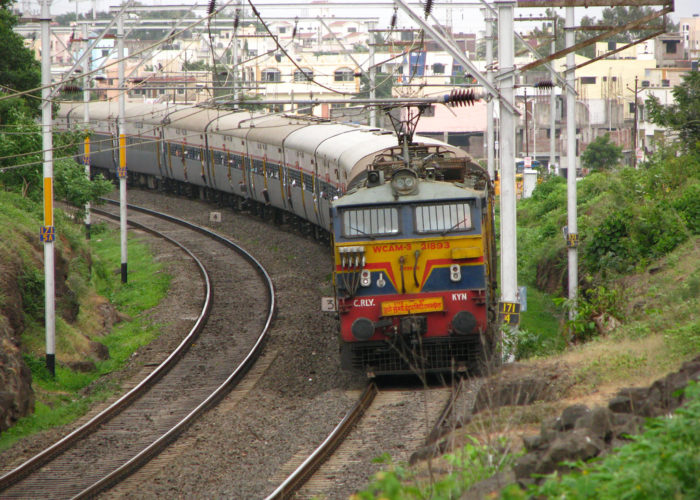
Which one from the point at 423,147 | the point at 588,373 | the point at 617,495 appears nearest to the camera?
the point at 617,495

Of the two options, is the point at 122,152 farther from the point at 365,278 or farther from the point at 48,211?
the point at 365,278

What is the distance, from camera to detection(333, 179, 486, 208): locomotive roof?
13.6m

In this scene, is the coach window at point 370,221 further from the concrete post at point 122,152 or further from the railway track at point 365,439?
the concrete post at point 122,152

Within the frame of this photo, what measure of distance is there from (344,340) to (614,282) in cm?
670

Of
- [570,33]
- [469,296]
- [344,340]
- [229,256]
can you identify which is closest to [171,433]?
[344,340]

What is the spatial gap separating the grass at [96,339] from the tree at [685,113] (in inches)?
551

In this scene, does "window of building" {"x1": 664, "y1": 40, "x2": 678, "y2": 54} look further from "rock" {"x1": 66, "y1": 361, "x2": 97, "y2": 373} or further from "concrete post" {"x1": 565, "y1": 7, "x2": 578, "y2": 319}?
"rock" {"x1": 66, "y1": 361, "x2": 97, "y2": 373}

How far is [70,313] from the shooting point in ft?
63.0

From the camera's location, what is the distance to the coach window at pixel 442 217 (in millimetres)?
13594

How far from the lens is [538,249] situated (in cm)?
2684

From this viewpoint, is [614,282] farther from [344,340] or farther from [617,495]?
[617,495]

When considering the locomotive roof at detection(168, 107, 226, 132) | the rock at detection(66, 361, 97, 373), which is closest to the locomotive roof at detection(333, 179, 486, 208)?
the rock at detection(66, 361, 97, 373)

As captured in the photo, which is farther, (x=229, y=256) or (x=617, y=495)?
(x=229, y=256)

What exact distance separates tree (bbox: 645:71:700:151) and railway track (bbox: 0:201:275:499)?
11.5 metres
